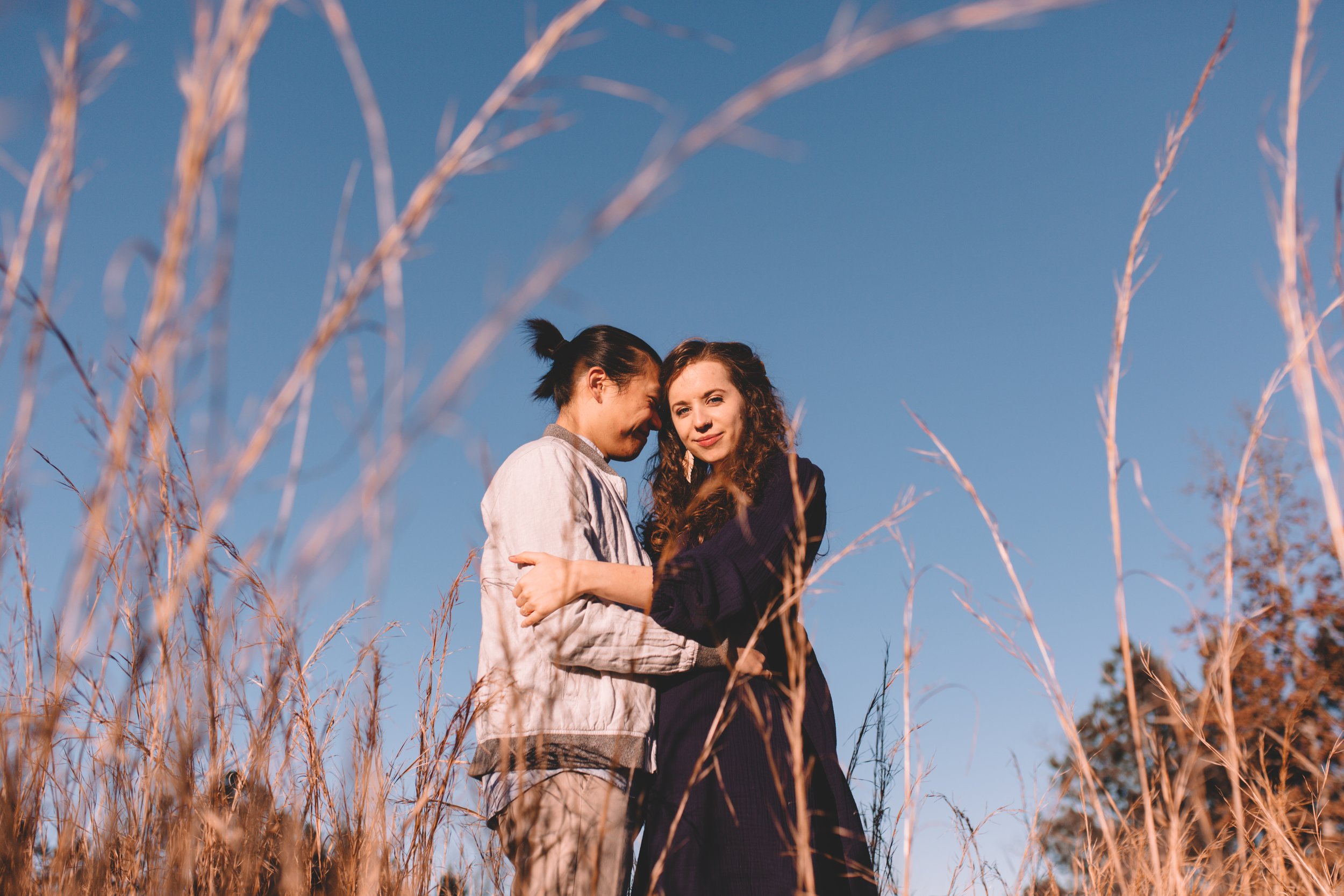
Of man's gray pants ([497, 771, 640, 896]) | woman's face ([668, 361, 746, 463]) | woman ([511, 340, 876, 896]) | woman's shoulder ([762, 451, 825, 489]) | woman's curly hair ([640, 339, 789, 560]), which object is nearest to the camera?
man's gray pants ([497, 771, 640, 896])

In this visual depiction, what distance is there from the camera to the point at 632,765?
1693 millimetres

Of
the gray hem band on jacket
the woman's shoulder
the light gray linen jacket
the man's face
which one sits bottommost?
the gray hem band on jacket

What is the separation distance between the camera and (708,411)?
2.50 meters

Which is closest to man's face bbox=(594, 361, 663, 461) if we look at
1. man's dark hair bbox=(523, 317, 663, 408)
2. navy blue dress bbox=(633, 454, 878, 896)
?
man's dark hair bbox=(523, 317, 663, 408)

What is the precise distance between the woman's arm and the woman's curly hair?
0.38m

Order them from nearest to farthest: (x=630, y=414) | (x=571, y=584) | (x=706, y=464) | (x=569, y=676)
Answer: (x=571, y=584) < (x=569, y=676) < (x=630, y=414) < (x=706, y=464)

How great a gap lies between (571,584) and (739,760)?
63 centimetres

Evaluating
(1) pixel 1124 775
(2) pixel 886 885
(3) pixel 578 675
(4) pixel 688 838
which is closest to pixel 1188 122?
(3) pixel 578 675

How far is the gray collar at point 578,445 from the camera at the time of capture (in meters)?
2.17

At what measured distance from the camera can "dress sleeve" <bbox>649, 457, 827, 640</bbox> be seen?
177 centimetres

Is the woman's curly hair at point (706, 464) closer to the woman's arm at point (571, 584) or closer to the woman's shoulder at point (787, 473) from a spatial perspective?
the woman's shoulder at point (787, 473)

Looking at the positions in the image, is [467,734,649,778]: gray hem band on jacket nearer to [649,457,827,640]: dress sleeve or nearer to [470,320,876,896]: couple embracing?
[470,320,876,896]: couple embracing

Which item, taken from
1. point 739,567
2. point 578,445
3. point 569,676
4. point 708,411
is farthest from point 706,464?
point 569,676

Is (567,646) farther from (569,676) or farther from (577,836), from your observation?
(577,836)
